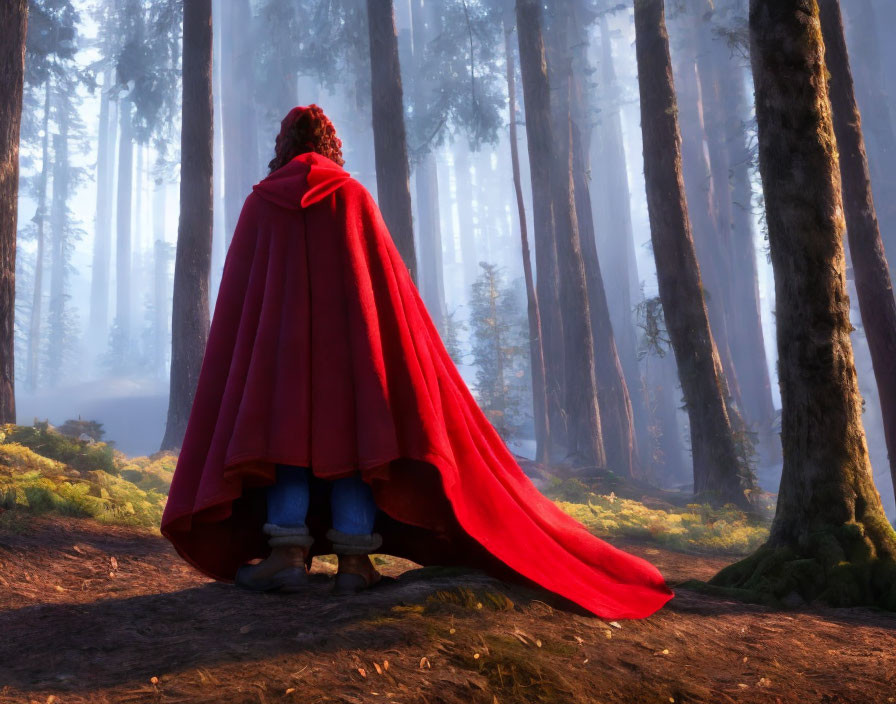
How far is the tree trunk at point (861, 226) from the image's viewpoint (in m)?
8.01

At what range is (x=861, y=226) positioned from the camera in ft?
27.2

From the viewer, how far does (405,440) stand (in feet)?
9.96

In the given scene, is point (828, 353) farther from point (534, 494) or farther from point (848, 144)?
point (848, 144)

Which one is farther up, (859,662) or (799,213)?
(799,213)

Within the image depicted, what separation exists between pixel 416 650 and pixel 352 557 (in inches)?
34.1

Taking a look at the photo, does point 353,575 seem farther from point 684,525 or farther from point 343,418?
point 684,525

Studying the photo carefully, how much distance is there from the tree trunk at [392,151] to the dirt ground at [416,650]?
9306 mm

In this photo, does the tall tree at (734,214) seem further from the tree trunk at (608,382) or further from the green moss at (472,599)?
the green moss at (472,599)

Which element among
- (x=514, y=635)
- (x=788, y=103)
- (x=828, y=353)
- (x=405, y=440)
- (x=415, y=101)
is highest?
(x=415, y=101)

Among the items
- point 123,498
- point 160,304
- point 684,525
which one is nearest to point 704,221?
point 684,525

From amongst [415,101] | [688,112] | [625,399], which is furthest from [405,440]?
[415,101]

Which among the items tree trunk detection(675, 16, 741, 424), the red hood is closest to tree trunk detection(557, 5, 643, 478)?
tree trunk detection(675, 16, 741, 424)

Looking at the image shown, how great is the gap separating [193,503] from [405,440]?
3.31 ft

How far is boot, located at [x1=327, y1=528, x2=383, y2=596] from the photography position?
10.4ft
